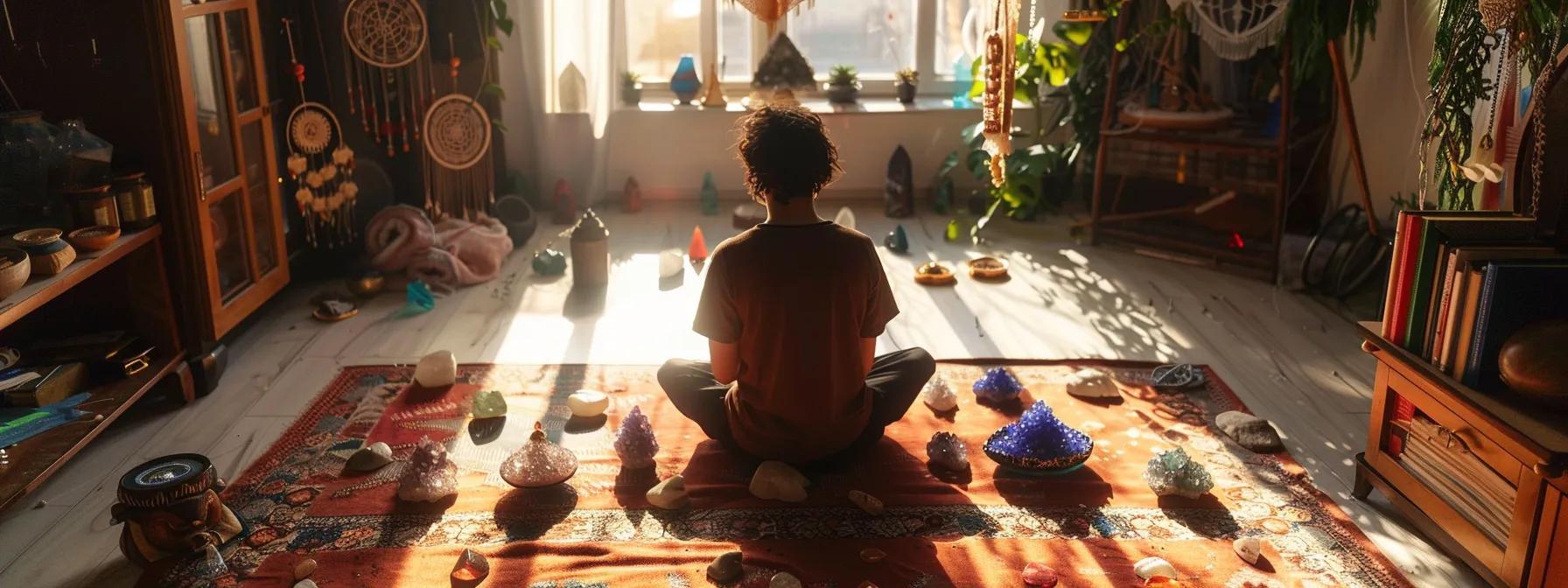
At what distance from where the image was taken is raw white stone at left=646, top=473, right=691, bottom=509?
104 inches

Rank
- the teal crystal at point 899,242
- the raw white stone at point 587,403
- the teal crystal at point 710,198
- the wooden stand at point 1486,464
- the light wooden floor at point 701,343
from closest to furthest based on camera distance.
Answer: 1. the wooden stand at point 1486,464
2. the light wooden floor at point 701,343
3. the raw white stone at point 587,403
4. the teal crystal at point 899,242
5. the teal crystal at point 710,198

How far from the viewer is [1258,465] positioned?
2887 mm

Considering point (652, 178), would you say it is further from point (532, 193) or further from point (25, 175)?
point (25, 175)

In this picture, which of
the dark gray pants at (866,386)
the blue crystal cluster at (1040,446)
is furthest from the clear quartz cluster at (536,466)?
the blue crystal cluster at (1040,446)

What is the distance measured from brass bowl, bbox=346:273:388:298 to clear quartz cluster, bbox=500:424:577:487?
164 centimetres

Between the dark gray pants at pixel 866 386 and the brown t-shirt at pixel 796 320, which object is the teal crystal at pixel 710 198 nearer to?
the dark gray pants at pixel 866 386

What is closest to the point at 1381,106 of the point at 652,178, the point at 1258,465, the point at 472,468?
the point at 1258,465

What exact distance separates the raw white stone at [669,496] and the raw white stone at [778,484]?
0.51 feet

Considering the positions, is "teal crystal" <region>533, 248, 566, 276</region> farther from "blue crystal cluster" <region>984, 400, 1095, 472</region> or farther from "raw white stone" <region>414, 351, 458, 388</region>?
"blue crystal cluster" <region>984, 400, 1095, 472</region>

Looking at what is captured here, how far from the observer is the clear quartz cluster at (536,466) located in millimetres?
2680

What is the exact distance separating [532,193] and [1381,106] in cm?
342

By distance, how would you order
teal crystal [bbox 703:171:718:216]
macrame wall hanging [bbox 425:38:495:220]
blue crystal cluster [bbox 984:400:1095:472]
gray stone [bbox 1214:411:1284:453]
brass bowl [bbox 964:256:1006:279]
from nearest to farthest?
blue crystal cluster [bbox 984:400:1095:472] → gray stone [bbox 1214:411:1284:453] → brass bowl [bbox 964:256:1006:279] → macrame wall hanging [bbox 425:38:495:220] → teal crystal [bbox 703:171:718:216]

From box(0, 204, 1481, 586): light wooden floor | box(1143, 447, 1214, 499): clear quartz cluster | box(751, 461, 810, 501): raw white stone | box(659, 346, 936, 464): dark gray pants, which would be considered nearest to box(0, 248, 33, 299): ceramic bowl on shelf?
box(0, 204, 1481, 586): light wooden floor

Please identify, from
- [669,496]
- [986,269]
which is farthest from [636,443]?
[986,269]
